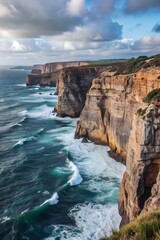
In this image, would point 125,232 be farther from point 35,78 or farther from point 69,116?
point 35,78

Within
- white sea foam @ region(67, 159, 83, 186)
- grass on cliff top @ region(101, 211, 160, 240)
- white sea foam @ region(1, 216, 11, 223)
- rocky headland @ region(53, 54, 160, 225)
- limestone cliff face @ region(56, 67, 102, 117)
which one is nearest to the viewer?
grass on cliff top @ region(101, 211, 160, 240)

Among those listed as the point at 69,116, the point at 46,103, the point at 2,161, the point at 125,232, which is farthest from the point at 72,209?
the point at 46,103

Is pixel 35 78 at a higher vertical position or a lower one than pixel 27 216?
higher

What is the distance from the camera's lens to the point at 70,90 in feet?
234

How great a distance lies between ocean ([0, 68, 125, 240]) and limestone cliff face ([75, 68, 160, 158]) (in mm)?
2129

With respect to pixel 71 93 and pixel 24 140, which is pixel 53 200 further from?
pixel 71 93

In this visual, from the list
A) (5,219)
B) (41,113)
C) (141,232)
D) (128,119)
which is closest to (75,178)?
(5,219)

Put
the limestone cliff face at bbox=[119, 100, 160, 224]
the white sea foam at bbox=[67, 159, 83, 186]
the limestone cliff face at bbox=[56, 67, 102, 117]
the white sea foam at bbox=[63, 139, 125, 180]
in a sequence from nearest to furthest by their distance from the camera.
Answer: the limestone cliff face at bbox=[119, 100, 160, 224] → the white sea foam at bbox=[67, 159, 83, 186] → the white sea foam at bbox=[63, 139, 125, 180] → the limestone cliff face at bbox=[56, 67, 102, 117]

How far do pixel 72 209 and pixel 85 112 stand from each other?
78.7 feet

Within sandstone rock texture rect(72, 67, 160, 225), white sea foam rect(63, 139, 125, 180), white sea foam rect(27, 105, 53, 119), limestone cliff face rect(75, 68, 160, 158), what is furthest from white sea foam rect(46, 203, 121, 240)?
white sea foam rect(27, 105, 53, 119)

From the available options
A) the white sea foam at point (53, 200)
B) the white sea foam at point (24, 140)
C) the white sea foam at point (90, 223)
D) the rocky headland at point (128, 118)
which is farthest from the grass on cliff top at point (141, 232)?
the white sea foam at point (24, 140)

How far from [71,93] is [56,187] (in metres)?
40.0

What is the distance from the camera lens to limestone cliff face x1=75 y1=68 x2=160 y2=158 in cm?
3531

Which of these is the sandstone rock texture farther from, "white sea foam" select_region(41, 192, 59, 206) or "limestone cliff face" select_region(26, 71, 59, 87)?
"limestone cliff face" select_region(26, 71, 59, 87)
